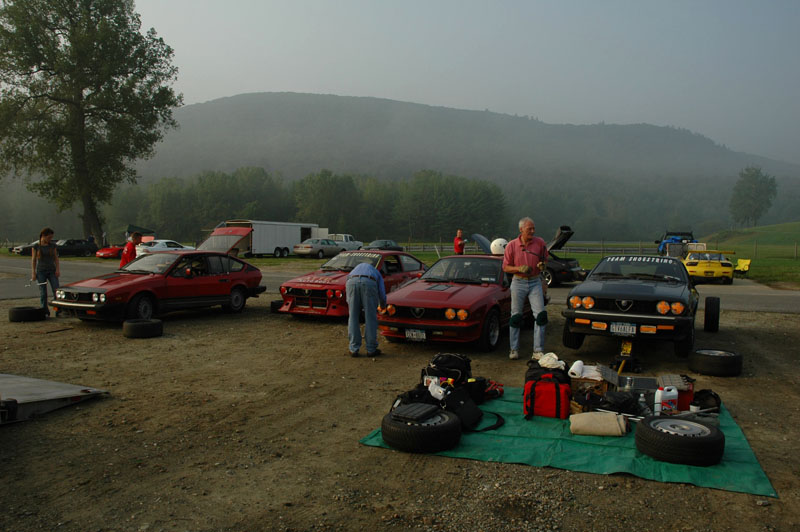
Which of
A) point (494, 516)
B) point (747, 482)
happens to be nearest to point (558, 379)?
point (747, 482)

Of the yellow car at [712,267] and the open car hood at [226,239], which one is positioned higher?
the open car hood at [226,239]

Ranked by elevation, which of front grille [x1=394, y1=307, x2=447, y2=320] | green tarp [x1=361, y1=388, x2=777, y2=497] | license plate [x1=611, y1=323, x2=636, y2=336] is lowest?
green tarp [x1=361, y1=388, x2=777, y2=497]

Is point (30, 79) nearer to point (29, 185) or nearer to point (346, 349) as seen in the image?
point (29, 185)

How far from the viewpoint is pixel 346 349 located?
9008 millimetres

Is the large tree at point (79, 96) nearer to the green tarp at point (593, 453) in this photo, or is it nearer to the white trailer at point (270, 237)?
the white trailer at point (270, 237)

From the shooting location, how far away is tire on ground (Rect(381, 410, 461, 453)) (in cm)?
463

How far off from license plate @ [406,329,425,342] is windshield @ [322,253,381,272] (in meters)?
3.55

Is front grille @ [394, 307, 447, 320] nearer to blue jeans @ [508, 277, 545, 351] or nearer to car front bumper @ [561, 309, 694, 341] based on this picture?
blue jeans @ [508, 277, 545, 351]

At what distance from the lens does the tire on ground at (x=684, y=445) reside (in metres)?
4.32

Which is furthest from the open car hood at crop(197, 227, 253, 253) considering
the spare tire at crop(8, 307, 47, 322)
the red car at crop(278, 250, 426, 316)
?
the red car at crop(278, 250, 426, 316)

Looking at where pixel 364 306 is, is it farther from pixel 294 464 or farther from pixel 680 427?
pixel 680 427

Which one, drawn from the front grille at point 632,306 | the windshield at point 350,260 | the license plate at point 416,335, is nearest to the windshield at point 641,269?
the front grille at point 632,306

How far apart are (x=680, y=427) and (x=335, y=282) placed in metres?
7.54

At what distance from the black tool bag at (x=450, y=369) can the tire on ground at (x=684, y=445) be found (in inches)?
76.6
